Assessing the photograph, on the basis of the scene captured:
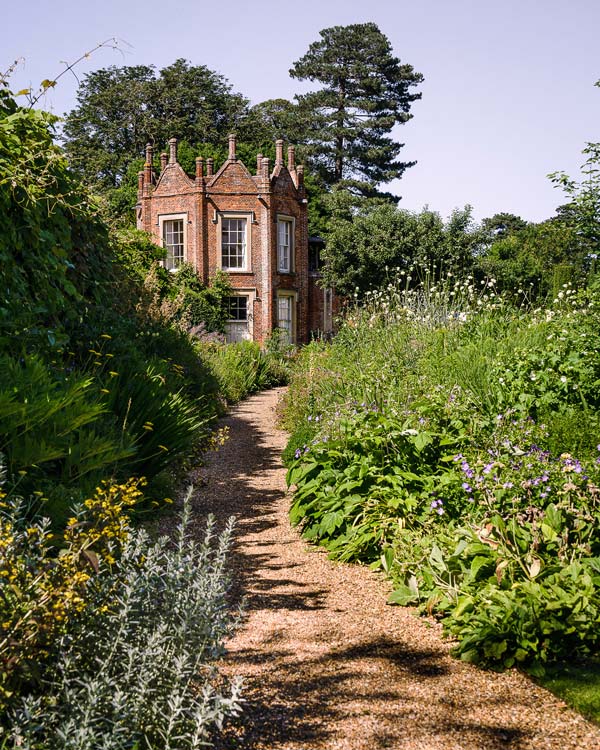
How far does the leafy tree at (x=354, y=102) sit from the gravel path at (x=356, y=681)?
39.0m

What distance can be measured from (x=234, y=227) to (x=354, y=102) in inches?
666

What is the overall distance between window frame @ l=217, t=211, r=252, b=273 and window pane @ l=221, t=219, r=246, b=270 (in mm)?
78

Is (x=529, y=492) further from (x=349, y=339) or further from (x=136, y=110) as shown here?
(x=136, y=110)

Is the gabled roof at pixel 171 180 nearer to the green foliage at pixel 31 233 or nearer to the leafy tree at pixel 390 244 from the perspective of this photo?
the leafy tree at pixel 390 244

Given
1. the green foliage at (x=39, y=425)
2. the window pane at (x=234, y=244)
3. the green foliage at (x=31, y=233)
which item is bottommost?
the green foliage at (x=39, y=425)

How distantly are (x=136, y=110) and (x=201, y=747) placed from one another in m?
43.7

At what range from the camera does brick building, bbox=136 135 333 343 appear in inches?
1139

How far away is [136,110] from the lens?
139ft

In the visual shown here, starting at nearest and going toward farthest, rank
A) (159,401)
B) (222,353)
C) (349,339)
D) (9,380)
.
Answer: (9,380) → (159,401) → (349,339) → (222,353)

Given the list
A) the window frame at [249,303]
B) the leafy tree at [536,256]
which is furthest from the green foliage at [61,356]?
the leafy tree at [536,256]

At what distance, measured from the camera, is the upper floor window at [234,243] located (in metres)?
29.2

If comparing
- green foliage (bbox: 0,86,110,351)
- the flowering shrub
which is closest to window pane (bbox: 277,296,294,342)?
green foliage (bbox: 0,86,110,351)

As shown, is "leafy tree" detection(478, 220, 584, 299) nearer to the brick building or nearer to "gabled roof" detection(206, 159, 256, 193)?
the brick building

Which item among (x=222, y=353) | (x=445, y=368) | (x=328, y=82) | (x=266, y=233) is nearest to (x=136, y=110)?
(x=328, y=82)
